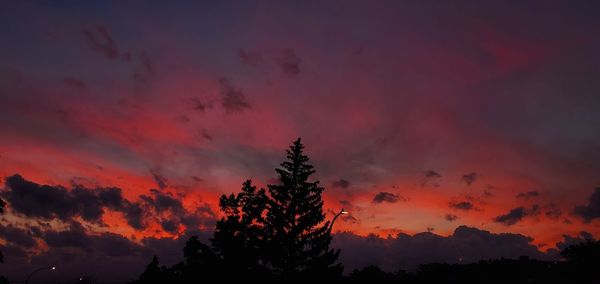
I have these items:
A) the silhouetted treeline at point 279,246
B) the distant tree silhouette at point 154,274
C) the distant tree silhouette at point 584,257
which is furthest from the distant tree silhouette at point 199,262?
the distant tree silhouette at point 584,257

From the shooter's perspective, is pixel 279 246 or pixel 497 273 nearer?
pixel 279 246

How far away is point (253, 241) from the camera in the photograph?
48.7 meters

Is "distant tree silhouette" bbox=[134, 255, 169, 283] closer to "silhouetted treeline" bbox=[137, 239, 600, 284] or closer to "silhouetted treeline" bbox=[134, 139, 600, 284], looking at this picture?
"silhouetted treeline" bbox=[137, 239, 600, 284]

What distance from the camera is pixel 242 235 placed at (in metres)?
50.3

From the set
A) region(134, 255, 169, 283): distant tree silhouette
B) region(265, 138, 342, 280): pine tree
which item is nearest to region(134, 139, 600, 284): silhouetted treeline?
region(265, 138, 342, 280): pine tree

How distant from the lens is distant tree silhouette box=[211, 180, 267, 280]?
4866 cm

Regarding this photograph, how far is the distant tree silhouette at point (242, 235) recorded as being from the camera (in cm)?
4866

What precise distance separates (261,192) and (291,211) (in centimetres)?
518

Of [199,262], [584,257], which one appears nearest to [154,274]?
[199,262]

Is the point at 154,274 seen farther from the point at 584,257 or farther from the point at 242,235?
the point at 584,257

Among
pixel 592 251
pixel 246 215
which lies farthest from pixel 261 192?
pixel 592 251

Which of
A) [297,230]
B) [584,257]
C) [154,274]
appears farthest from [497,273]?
[154,274]

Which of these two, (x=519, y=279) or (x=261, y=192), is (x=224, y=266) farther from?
(x=519, y=279)

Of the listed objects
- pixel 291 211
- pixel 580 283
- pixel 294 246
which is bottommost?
pixel 580 283
